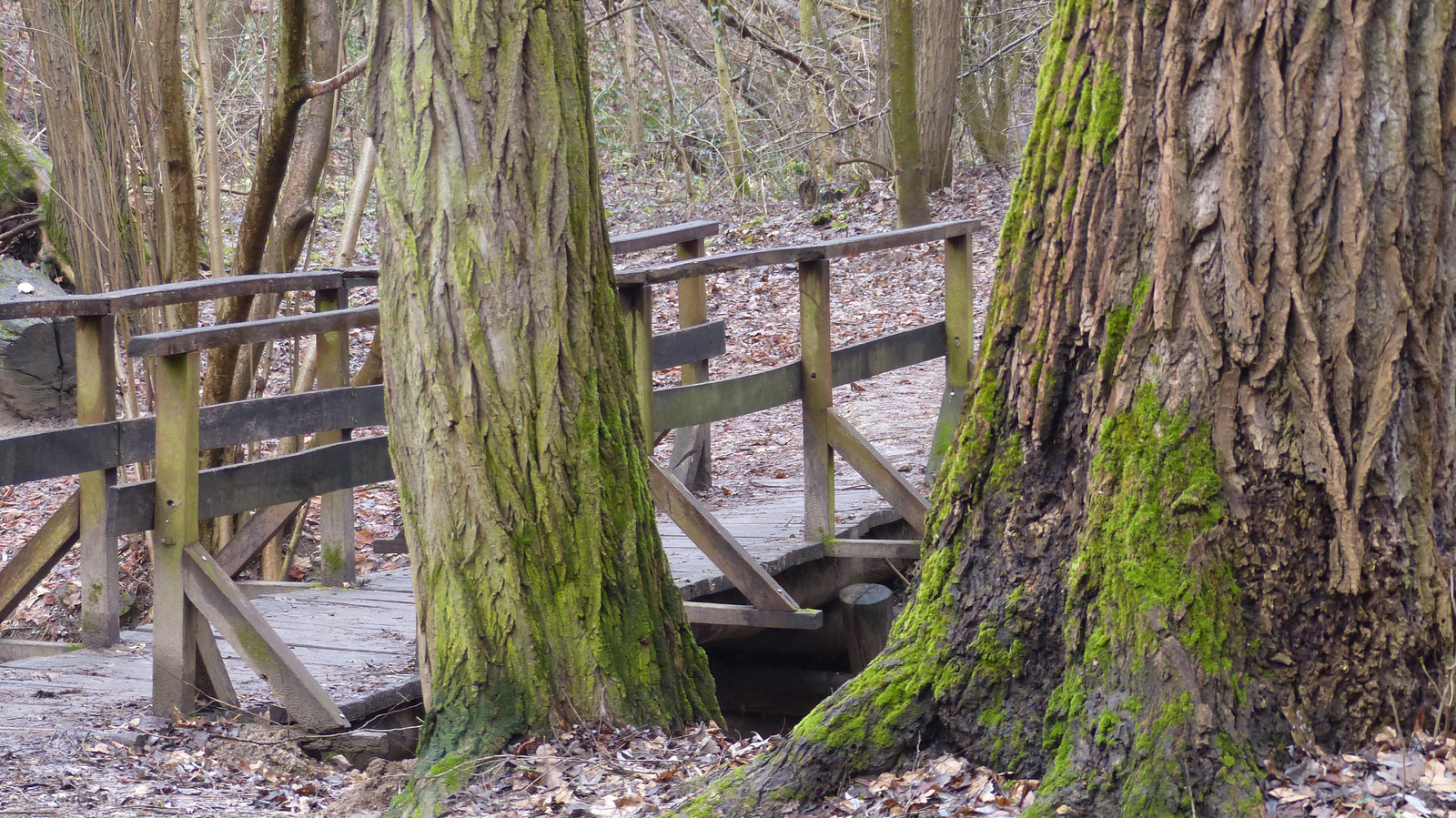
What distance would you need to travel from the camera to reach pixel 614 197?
1892 cm

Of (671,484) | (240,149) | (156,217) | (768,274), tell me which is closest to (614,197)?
(768,274)

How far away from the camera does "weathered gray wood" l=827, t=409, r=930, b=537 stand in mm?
6273

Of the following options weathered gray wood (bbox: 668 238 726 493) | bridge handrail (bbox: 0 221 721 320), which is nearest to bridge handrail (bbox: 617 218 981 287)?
bridge handrail (bbox: 0 221 721 320)

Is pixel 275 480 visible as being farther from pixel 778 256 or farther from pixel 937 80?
pixel 937 80

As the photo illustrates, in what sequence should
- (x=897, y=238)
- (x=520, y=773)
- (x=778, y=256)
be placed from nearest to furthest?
1. (x=520, y=773)
2. (x=778, y=256)
3. (x=897, y=238)

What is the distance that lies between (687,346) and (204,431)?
233cm

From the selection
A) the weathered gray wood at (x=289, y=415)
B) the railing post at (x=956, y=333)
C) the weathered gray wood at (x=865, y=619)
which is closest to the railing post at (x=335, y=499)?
the weathered gray wood at (x=289, y=415)

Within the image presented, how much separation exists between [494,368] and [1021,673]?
179cm

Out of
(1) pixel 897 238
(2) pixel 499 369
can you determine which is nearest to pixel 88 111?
(2) pixel 499 369

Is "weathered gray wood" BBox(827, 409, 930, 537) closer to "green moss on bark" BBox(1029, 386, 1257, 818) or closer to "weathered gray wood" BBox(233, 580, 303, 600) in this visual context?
"weathered gray wood" BBox(233, 580, 303, 600)

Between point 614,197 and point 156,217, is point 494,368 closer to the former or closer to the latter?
point 156,217

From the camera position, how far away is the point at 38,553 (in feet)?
15.9

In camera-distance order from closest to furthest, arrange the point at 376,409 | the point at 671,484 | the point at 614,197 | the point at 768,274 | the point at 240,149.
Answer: the point at 671,484 < the point at 376,409 < the point at 240,149 < the point at 768,274 < the point at 614,197

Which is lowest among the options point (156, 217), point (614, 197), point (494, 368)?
point (494, 368)
